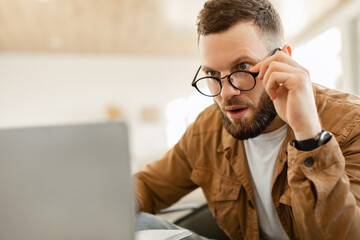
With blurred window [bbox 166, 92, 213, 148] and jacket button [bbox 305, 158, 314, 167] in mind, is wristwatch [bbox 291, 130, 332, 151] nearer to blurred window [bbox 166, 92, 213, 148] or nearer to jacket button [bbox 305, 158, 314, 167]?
jacket button [bbox 305, 158, 314, 167]

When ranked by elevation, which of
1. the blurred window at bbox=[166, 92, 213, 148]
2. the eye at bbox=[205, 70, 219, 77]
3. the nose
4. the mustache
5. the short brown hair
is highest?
the short brown hair

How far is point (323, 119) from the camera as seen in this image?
972 mm

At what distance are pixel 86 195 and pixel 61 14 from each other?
4.88m

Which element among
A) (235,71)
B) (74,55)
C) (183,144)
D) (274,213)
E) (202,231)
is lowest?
(202,231)

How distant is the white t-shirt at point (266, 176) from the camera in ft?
3.48

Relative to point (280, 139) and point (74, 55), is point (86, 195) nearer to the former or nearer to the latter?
point (280, 139)

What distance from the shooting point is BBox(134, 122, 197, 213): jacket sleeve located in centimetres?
133

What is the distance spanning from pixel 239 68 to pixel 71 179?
754mm

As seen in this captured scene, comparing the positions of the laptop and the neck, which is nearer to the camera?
the laptop

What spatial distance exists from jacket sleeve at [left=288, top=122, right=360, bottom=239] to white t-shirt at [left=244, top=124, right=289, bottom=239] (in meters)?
0.26

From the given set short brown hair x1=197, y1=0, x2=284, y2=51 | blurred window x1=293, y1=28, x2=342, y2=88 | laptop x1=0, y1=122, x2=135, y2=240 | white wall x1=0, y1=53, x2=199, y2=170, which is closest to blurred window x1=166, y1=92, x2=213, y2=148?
white wall x1=0, y1=53, x2=199, y2=170

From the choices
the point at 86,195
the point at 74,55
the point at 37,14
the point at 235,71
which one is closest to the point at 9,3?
the point at 37,14

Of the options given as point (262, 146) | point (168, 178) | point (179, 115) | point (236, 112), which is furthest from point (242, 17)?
point (179, 115)

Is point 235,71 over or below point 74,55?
below
